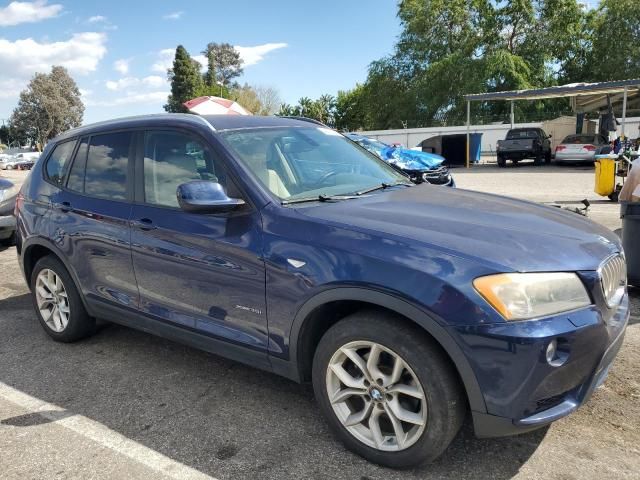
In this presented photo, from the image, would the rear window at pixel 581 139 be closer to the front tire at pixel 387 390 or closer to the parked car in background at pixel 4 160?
the front tire at pixel 387 390

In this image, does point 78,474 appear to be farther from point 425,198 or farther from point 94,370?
point 425,198

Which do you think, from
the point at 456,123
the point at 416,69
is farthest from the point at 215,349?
the point at 416,69

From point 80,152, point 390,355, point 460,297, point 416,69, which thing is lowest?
point 390,355

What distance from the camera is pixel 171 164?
137 inches

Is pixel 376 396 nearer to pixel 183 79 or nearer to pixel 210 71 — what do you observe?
pixel 183 79

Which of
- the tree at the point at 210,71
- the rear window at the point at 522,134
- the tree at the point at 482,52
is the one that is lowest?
the rear window at the point at 522,134

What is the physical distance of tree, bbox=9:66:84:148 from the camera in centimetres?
8294

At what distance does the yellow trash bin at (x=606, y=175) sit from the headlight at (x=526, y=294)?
1021cm

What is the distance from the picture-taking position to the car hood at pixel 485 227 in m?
2.38

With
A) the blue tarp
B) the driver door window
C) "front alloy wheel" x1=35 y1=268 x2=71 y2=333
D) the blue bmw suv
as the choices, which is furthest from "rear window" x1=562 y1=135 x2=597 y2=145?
"front alloy wheel" x1=35 y1=268 x2=71 y2=333

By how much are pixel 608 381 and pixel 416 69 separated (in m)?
42.9

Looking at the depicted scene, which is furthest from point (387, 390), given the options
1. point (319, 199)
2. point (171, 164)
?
point (171, 164)

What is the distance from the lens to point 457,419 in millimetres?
2385

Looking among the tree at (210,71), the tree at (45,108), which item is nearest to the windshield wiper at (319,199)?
the tree at (45,108)
